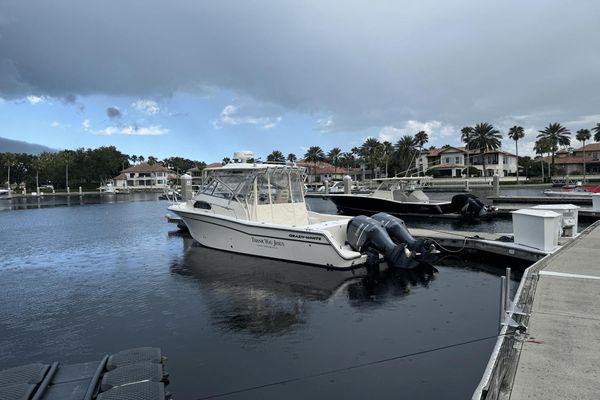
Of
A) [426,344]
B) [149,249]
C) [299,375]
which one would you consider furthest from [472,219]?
[299,375]

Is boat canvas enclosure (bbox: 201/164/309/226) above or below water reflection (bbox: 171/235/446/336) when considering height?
above

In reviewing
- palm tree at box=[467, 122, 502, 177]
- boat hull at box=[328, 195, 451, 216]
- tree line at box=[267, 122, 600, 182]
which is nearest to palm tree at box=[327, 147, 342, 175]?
tree line at box=[267, 122, 600, 182]

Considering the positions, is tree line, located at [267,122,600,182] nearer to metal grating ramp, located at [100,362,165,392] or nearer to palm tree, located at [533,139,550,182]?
palm tree, located at [533,139,550,182]

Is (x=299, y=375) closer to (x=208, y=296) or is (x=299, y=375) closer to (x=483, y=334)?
(x=483, y=334)

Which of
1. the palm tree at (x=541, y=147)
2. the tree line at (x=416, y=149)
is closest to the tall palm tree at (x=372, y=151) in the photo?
the tree line at (x=416, y=149)

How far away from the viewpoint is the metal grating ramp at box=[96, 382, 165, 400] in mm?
3786

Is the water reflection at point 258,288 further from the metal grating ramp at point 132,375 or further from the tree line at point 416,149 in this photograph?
the tree line at point 416,149

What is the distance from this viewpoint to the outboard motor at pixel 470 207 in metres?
25.7

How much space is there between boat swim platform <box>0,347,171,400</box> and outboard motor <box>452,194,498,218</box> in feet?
80.6

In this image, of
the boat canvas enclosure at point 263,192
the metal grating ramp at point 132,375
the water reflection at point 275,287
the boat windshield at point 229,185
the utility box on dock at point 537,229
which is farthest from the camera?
the boat windshield at point 229,185

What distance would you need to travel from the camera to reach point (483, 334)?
23.4 feet

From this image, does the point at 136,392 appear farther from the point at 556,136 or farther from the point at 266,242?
the point at 556,136

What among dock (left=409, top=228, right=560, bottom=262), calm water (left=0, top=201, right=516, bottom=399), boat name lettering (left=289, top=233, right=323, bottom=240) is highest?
boat name lettering (left=289, top=233, right=323, bottom=240)

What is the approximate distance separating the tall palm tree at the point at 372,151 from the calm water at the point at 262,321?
73.0 metres
